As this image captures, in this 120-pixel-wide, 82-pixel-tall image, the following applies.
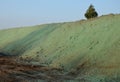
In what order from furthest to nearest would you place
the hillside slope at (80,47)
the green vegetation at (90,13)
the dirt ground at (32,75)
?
the green vegetation at (90,13) → the hillside slope at (80,47) → the dirt ground at (32,75)

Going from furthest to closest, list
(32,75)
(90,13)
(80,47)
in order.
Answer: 1. (90,13)
2. (80,47)
3. (32,75)

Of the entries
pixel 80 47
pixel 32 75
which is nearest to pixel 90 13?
pixel 80 47

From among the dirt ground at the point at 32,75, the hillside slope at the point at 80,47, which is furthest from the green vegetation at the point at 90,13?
the dirt ground at the point at 32,75

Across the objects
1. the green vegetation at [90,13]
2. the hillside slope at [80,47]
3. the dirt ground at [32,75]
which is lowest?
the dirt ground at [32,75]

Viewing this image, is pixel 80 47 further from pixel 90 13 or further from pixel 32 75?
pixel 90 13

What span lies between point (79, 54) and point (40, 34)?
2169 cm

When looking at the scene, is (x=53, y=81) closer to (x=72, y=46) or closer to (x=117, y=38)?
(x=117, y=38)

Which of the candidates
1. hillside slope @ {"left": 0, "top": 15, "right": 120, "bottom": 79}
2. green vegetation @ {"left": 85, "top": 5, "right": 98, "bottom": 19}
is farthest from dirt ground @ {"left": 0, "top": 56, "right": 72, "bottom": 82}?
green vegetation @ {"left": 85, "top": 5, "right": 98, "bottom": 19}

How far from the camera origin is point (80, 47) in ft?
124

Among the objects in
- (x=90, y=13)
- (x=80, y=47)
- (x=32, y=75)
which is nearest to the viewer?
(x=32, y=75)

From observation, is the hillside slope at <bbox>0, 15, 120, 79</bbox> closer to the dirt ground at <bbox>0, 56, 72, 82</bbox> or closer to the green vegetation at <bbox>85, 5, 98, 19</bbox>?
the dirt ground at <bbox>0, 56, 72, 82</bbox>

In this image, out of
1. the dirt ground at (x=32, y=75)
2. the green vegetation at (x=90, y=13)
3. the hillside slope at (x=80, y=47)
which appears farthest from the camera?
the green vegetation at (x=90, y=13)

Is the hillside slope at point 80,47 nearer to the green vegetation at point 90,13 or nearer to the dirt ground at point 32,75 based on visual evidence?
the dirt ground at point 32,75

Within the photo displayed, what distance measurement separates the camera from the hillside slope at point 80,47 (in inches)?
1230
